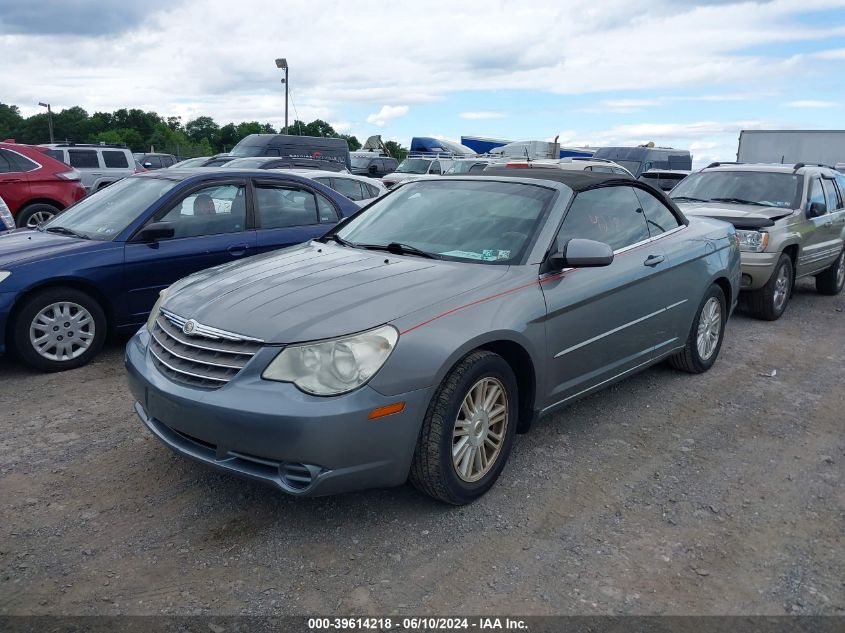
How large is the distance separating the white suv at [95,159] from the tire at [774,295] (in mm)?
14689

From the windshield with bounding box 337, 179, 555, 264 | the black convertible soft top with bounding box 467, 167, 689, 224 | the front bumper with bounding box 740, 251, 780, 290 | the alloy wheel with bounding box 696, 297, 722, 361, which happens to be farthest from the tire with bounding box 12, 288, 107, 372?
the front bumper with bounding box 740, 251, 780, 290

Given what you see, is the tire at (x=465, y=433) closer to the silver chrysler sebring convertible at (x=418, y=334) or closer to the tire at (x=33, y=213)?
the silver chrysler sebring convertible at (x=418, y=334)

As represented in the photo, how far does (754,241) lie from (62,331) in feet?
22.0

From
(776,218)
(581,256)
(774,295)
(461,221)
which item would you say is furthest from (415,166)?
(581,256)

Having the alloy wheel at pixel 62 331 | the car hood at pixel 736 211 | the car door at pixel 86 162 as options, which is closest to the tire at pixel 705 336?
the car hood at pixel 736 211

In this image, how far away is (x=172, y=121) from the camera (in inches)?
3538

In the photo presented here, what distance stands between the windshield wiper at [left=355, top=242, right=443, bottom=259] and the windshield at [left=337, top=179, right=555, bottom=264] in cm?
2

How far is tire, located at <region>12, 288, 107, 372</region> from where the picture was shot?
17.5 feet

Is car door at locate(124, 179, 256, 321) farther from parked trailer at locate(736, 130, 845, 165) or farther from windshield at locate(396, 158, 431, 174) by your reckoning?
parked trailer at locate(736, 130, 845, 165)

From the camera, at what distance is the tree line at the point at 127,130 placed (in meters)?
67.7

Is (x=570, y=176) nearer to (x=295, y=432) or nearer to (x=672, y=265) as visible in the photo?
(x=672, y=265)

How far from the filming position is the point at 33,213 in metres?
11.9

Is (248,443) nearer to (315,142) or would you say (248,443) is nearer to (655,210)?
(655,210)

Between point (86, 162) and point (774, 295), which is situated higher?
point (86, 162)
